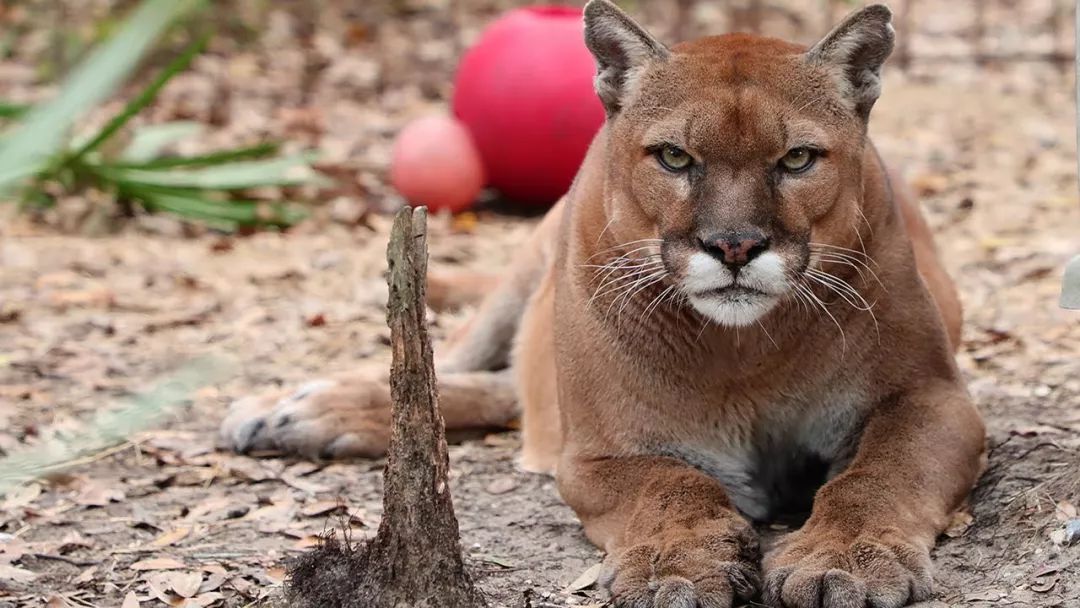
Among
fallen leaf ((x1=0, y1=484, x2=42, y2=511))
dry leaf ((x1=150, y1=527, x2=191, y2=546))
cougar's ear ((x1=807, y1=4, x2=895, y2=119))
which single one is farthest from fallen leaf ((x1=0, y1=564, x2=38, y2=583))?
cougar's ear ((x1=807, y1=4, x2=895, y2=119))

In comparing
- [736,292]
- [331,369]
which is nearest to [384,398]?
[331,369]

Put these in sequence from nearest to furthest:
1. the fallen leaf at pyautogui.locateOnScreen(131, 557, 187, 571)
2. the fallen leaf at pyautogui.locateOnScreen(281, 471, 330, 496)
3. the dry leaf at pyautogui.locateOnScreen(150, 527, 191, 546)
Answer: the fallen leaf at pyautogui.locateOnScreen(131, 557, 187, 571) < the dry leaf at pyautogui.locateOnScreen(150, 527, 191, 546) < the fallen leaf at pyautogui.locateOnScreen(281, 471, 330, 496)

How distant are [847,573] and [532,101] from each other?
14.2 ft

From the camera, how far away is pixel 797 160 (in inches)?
134

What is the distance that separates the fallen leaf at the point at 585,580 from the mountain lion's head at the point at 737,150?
632 millimetres

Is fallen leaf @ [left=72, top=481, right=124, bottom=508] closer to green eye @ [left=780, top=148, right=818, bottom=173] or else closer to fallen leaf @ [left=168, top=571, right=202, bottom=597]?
fallen leaf @ [left=168, top=571, right=202, bottom=597]

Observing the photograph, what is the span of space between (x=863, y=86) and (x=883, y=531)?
1.10 m

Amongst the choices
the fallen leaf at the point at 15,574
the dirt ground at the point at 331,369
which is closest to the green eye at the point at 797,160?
the dirt ground at the point at 331,369

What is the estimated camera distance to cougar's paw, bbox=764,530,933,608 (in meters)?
3.01

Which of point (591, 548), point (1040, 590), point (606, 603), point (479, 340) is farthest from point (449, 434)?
point (1040, 590)

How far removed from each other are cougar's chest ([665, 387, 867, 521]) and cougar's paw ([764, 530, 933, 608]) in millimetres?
465

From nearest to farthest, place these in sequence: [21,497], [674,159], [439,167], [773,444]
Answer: [674,159] < [773,444] < [21,497] < [439,167]

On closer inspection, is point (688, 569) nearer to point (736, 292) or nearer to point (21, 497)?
point (736, 292)

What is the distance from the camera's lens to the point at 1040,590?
307cm
